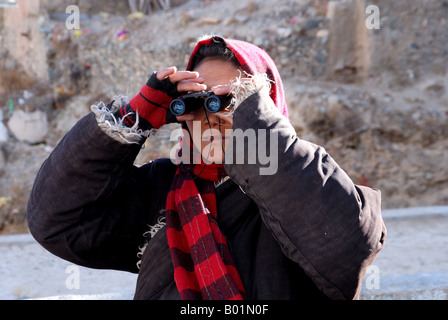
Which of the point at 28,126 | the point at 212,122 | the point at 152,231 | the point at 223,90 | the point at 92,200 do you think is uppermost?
the point at 223,90

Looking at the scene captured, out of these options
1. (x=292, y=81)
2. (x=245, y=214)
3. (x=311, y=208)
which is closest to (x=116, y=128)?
(x=245, y=214)

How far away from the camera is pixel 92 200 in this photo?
1562 mm

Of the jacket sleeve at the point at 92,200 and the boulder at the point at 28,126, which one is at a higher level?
the jacket sleeve at the point at 92,200

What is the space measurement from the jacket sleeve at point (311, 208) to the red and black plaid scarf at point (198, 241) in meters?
0.19

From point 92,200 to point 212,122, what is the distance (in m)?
0.45

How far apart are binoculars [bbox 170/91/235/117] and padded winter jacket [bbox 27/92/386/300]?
3.6 inches

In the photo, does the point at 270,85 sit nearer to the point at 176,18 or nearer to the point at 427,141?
the point at 427,141

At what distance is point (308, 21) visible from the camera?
268 inches

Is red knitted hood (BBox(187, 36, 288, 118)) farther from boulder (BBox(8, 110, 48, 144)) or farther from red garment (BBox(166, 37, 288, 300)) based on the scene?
boulder (BBox(8, 110, 48, 144))

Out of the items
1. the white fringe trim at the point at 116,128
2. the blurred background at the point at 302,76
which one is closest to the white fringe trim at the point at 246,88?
the white fringe trim at the point at 116,128

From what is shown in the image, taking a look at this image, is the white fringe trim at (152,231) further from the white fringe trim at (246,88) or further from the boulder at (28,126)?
the boulder at (28,126)

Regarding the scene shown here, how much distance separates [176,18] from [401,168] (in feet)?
13.0

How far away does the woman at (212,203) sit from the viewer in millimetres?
1351

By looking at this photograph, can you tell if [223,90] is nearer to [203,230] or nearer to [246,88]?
[246,88]
